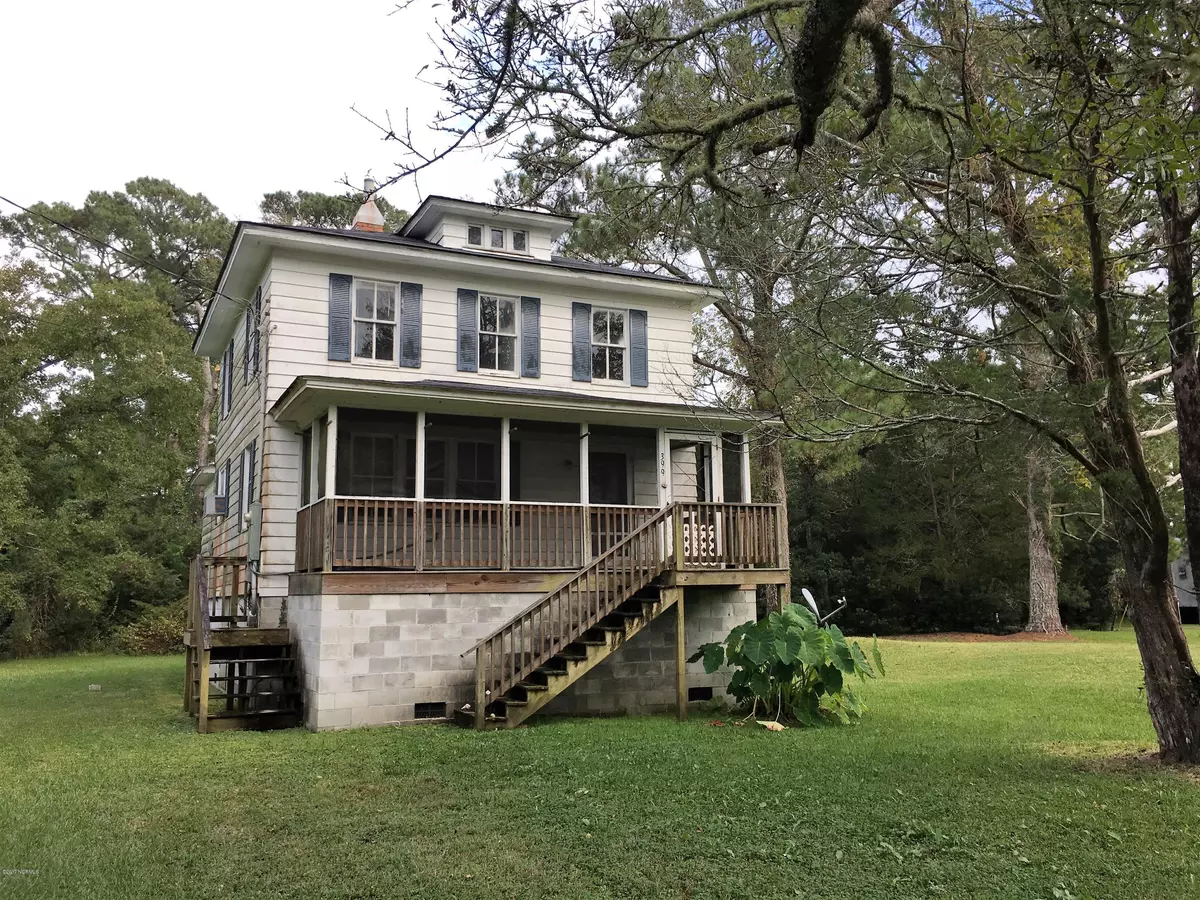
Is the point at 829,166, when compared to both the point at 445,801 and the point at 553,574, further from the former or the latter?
→ the point at 553,574

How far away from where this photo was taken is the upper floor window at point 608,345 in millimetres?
15211

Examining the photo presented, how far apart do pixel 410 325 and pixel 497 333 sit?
4.60 ft

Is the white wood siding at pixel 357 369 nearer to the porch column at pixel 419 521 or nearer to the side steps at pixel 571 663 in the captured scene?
the porch column at pixel 419 521

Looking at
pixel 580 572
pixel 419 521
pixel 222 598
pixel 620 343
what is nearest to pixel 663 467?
pixel 620 343

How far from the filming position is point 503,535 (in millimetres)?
11992

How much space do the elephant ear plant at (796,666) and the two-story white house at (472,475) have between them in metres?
0.96

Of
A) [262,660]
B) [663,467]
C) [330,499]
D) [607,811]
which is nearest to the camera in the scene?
[607,811]

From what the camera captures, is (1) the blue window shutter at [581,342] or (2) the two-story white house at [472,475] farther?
(1) the blue window shutter at [581,342]

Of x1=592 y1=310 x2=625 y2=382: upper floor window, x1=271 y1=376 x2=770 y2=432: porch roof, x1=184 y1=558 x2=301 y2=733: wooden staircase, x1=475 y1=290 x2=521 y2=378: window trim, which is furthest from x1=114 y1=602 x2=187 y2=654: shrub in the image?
x1=592 y1=310 x2=625 y2=382: upper floor window

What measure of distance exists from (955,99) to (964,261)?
119cm

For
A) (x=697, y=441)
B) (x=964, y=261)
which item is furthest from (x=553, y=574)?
(x=964, y=261)

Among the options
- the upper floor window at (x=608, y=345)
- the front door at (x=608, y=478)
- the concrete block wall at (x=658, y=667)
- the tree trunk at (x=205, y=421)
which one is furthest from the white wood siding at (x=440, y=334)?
the tree trunk at (x=205, y=421)

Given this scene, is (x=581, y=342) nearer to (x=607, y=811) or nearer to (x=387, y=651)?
(x=387, y=651)

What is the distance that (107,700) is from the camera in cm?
1408
